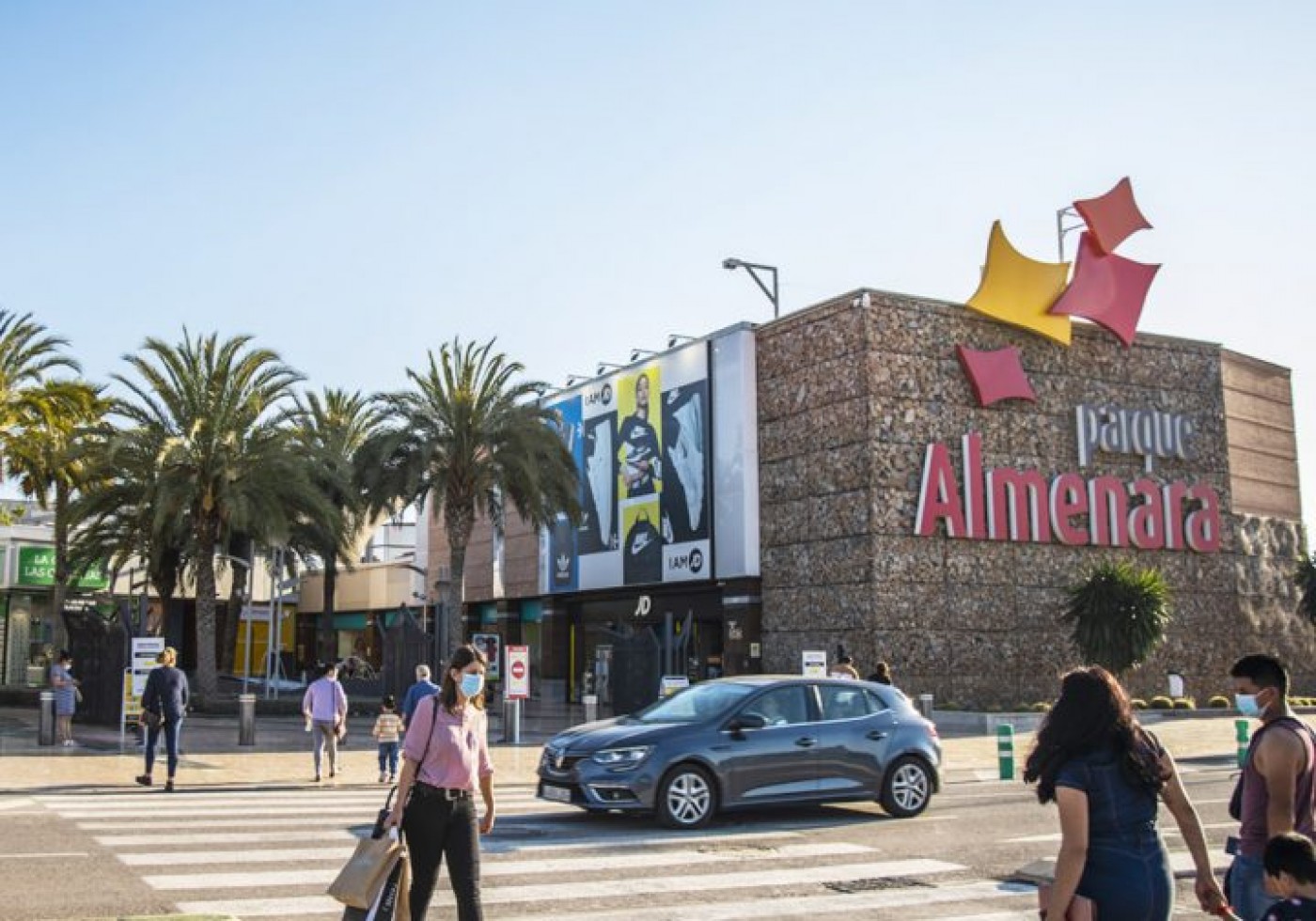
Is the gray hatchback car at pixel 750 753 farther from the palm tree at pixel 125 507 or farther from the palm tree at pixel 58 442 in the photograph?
the palm tree at pixel 58 442

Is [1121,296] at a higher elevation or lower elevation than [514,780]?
higher

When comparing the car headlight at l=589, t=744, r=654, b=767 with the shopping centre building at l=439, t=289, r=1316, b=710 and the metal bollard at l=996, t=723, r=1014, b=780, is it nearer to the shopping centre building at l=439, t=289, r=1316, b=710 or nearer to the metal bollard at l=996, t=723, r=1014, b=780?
the metal bollard at l=996, t=723, r=1014, b=780

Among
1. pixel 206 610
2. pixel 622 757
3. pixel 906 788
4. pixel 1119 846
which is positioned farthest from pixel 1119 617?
pixel 1119 846

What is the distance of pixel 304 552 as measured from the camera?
43500 mm

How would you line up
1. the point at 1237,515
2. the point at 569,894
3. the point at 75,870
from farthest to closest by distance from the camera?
1. the point at 1237,515
2. the point at 75,870
3. the point at 569,894

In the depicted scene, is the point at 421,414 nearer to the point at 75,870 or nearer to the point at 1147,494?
the point at 1147,494

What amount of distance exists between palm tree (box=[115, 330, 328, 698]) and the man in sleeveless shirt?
28.6m

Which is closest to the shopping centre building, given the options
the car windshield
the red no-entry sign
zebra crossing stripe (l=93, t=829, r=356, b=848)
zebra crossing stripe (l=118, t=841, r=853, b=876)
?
the red no-entry sign

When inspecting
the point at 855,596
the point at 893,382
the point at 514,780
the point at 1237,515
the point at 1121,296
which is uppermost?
the point at 1121,296

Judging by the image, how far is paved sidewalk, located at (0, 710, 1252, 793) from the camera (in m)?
18.3

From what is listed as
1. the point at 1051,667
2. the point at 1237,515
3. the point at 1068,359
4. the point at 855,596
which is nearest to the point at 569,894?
the point at 855,596

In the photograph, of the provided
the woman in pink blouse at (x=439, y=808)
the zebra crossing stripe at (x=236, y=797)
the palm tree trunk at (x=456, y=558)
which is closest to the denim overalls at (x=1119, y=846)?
the woman in pink blouse at (x=439, y=808)

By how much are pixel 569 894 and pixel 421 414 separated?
2717 centimetres

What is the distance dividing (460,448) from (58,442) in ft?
34.7
